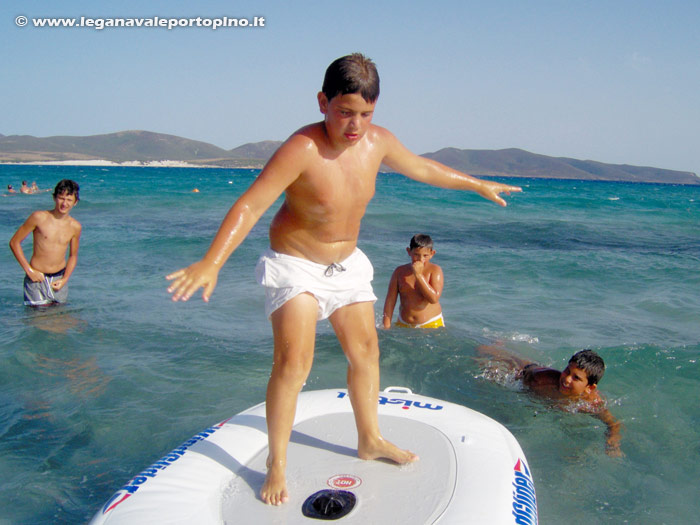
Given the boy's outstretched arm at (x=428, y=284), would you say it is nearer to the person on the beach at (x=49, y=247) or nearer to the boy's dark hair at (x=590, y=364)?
the boy's dark hair at (x=590, y=364)

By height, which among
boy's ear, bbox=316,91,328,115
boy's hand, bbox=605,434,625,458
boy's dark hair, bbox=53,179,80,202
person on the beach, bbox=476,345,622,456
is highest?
boy's ear, bbox=316,91,328,115

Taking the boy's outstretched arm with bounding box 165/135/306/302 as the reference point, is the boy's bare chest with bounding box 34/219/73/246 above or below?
below

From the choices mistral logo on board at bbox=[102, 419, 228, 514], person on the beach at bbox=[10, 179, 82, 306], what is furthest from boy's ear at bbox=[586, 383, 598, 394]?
person on the beach at bbox=[10, 179, 82, 306]

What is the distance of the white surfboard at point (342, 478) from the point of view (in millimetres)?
2455

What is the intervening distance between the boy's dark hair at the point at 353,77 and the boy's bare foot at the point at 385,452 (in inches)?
61.5

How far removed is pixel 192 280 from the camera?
7.30ft

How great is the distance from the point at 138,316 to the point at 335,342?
2482mm

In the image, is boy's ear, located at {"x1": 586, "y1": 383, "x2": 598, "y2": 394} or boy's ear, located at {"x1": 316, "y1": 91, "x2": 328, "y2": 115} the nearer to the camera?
boy's ear, located at {"x1": 316, "y1": 91, "x2": 328, "y2": 115}

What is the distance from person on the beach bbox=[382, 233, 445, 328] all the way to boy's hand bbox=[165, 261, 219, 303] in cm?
373

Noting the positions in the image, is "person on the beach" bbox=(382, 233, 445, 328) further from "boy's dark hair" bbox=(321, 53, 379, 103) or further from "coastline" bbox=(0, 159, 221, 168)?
"coastline" bbox=(0, 159, 221, 168)

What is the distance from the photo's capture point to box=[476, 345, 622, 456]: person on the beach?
430 cm

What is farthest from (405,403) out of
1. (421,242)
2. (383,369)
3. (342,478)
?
(421,242)

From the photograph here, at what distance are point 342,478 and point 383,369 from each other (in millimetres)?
2737

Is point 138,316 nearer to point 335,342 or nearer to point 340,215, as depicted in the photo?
point 335,342
